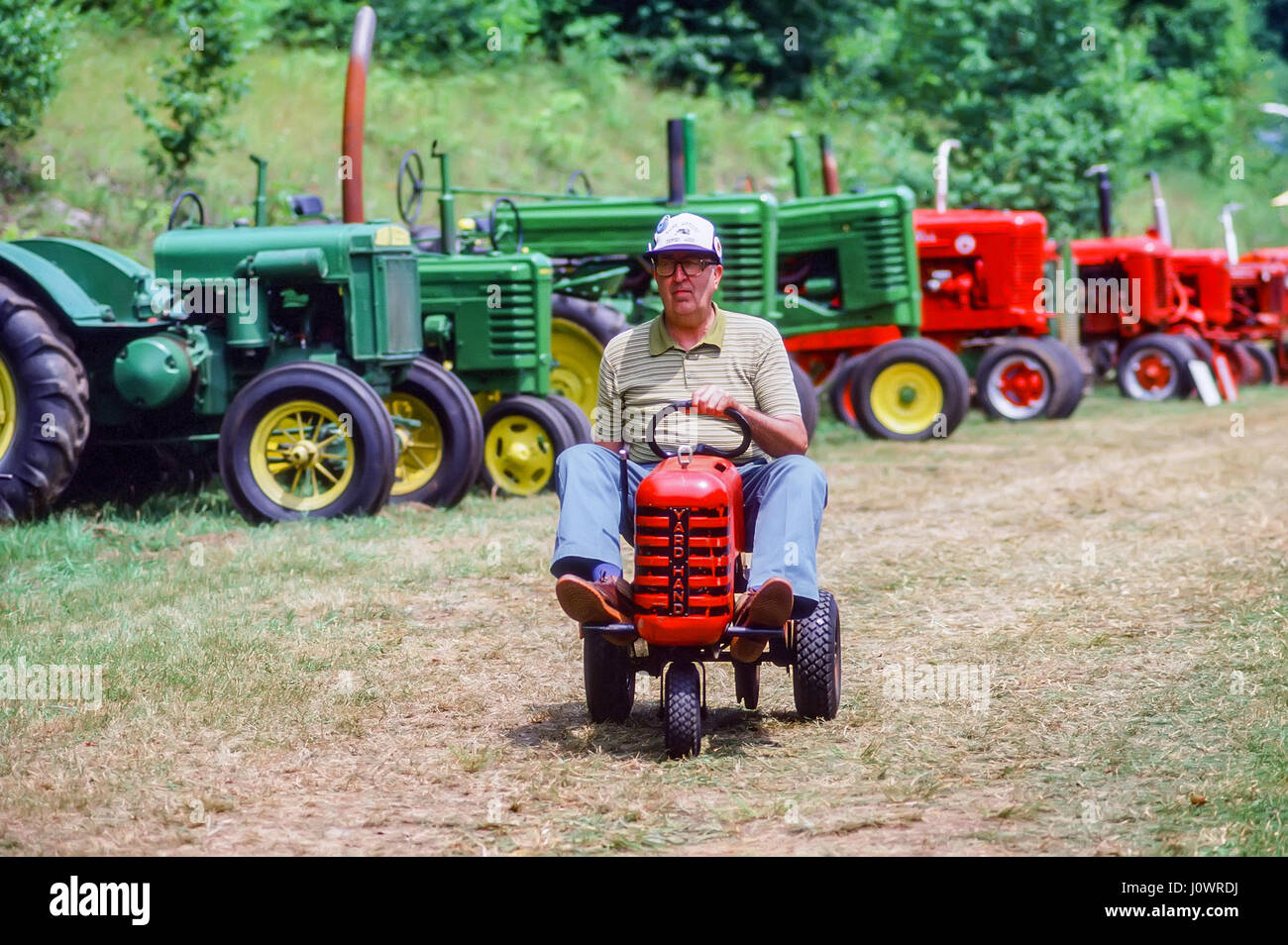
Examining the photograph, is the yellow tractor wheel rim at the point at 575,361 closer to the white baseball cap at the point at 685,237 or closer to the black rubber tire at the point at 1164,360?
the white baseball cap at the point at 685,237

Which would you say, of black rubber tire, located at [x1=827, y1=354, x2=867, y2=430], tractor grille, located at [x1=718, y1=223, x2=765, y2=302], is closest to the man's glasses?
tractor grille, located at [x1=718, y1=223, x2=765, y2=302]

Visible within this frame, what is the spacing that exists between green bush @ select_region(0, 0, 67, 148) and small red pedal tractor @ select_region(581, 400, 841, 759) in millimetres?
Answer: 10036

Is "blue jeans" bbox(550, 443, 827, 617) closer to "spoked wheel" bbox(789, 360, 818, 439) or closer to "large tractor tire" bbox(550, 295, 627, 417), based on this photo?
"spoked wheel" bbox(789, 360, 818, 439)

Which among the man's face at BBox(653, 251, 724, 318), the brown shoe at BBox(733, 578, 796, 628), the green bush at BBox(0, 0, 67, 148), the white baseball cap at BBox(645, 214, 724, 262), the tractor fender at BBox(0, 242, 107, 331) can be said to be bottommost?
the brown shoe at BBox(733, 578, 796, 628)

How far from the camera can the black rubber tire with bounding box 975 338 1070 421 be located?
15477 millimetres

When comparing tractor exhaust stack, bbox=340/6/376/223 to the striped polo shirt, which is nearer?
the striped polo shirt

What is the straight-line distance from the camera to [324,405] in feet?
28.5

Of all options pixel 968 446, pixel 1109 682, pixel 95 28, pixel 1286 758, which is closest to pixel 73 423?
pixel 1109 682

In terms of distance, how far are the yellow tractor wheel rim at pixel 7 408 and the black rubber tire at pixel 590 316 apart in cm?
420

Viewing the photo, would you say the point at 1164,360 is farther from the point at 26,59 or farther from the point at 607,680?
the point at 607,680

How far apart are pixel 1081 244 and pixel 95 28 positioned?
36.3 ft

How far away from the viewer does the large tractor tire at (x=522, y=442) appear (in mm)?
10148

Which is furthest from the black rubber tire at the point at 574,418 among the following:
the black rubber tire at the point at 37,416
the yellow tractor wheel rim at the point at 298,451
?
the black rubber tire at the point at 37,416

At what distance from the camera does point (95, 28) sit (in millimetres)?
19438
